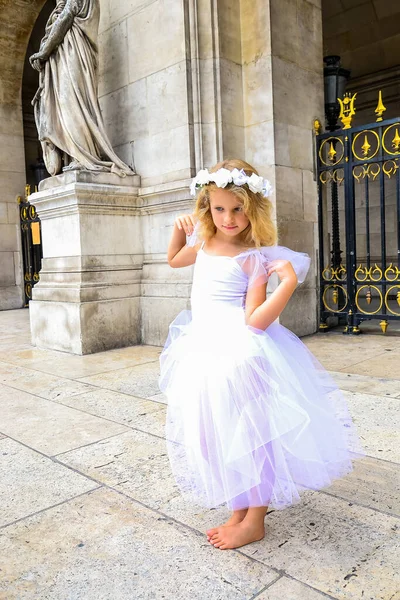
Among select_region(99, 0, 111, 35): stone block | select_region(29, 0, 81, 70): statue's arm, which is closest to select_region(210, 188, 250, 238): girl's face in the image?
select_region(29, 0, 81, 70): statue's arm

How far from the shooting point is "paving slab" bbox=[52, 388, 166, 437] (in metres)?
3.58

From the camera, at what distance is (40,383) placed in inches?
192

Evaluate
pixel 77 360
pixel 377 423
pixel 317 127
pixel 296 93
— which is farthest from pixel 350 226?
pixel 377 423

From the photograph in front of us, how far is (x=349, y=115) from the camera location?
6.74 m

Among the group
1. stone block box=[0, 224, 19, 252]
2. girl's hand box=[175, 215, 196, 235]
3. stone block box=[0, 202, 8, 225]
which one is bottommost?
girl's hand box=[175, 215, 196, 235]

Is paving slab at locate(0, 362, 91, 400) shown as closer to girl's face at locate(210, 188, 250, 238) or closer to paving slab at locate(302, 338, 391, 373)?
paving slab at locate(302, 338, 391, 373)

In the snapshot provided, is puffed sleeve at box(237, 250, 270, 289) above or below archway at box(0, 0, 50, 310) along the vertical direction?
below

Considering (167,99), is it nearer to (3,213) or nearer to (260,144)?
(260,144)

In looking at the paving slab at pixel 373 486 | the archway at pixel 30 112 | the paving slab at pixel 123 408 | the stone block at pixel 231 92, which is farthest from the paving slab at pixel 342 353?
the archway at pixel 30 112

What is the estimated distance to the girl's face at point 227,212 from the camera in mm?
2098

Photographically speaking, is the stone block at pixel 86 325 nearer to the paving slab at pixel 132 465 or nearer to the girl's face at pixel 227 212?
the paving slab at pixel 132 465

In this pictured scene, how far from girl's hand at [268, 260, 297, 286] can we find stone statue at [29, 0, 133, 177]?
487 cm

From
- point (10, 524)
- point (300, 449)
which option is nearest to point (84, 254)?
point (10, 524)

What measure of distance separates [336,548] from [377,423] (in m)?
1.50
